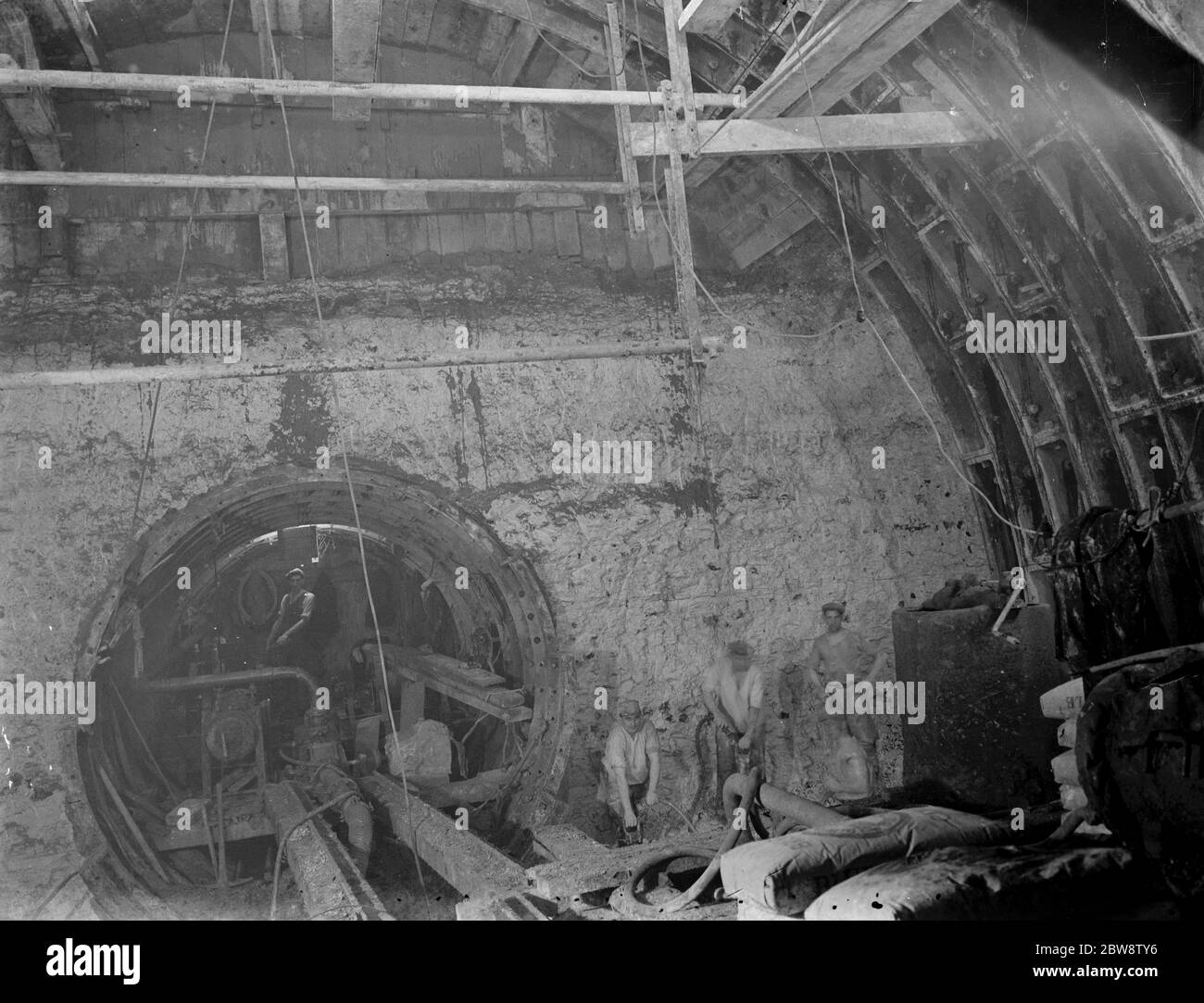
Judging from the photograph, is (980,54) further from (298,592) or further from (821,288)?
(298,592)

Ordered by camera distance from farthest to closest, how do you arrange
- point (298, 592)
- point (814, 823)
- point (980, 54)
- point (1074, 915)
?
point (298, 592) → point (980, 54) → point (814, 823) → point (1074, 915)

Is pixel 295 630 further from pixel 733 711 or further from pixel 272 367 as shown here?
pixel 272 367

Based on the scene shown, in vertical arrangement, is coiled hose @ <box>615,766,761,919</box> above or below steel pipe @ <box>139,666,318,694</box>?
below

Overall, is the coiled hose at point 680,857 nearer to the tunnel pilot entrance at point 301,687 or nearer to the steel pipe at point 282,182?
the tunnel pilot entrance at point 301,687

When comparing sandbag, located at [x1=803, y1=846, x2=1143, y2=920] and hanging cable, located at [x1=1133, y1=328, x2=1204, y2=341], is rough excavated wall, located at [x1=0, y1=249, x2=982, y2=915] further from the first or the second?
sandbag, located at [x1=803, y1=846, x2=1143, y2=920]

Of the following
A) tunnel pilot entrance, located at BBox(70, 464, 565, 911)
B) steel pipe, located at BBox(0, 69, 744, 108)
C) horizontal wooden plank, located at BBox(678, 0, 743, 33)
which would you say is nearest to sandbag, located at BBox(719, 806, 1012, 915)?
tunnel pilot entrance, located at BBox(70, 464, 565, 911)

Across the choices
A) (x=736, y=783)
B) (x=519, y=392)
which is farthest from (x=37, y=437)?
(x=736, y=783)
